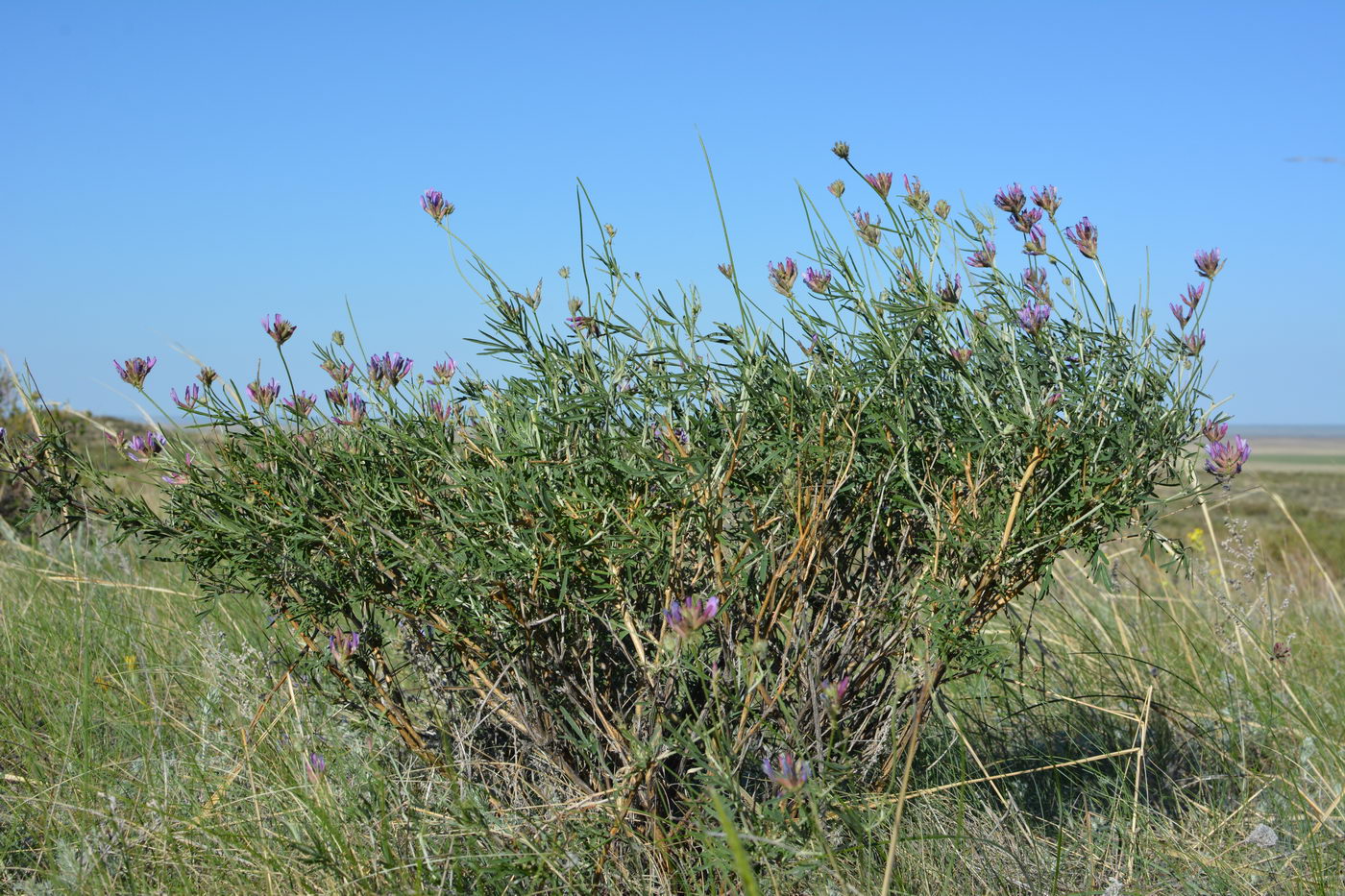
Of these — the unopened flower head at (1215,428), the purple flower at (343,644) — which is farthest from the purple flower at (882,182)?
the purple flower at (343,644)

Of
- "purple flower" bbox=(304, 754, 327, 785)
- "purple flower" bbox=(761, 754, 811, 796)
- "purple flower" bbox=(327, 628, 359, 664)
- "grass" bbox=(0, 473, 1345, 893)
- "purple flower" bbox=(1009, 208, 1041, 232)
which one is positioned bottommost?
"grass" bbox=(0, 473, 1345, 893)

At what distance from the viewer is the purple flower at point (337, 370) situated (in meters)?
2.25

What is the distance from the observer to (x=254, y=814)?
8.34ft

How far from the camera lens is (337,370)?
89.0 inches

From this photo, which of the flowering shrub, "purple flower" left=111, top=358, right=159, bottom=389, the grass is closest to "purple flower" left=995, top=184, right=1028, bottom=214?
the flowering shrub

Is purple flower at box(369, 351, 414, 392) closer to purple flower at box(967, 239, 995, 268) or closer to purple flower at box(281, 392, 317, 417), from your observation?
purple flower at box(281, 392, 317, 417)

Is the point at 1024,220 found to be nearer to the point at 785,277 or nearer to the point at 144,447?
the point at 785,277

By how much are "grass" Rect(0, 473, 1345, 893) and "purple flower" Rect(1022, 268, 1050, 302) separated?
25.9 inches

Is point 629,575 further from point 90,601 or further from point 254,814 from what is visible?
point 90,601

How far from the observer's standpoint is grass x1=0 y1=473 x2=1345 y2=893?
7.00ft

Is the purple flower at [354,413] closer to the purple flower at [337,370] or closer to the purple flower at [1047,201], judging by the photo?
the purple flower at [337,370]

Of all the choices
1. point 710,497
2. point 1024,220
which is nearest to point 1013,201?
point 1024,220

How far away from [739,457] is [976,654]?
2.02 ft

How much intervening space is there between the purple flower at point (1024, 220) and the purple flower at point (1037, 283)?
3.9 inches
